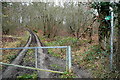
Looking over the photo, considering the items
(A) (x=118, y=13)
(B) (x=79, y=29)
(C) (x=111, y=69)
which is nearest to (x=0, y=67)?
(C) (x=111, y=69)

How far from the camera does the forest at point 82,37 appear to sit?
16.3ft

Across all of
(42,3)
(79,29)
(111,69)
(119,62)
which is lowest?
(111,69)

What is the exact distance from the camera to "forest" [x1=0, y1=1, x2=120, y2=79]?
495 centimetres

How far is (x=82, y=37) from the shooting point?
1379 centimetres

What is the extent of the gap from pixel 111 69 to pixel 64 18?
1451cm

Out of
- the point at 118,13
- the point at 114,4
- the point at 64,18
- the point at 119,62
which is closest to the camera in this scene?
the point at 119,62

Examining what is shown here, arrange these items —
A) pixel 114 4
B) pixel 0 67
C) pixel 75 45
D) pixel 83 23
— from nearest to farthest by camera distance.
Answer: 1. pixel 114 4
2. pixel 0 67
3. pixel 75 45
4. pixel 83 23

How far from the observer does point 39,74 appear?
17.1 feet

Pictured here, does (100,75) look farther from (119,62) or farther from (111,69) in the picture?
(119,62)

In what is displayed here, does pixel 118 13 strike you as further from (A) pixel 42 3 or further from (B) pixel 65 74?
(A) pixel 42 3

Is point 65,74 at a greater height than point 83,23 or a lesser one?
lesser

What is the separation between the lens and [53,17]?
19.0m

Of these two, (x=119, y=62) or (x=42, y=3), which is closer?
(x=119, y=62)

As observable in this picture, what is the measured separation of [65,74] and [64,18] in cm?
1461
